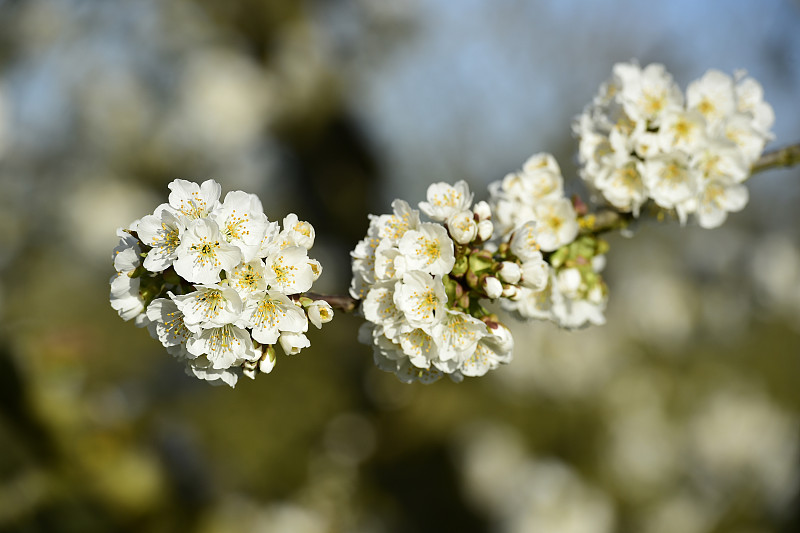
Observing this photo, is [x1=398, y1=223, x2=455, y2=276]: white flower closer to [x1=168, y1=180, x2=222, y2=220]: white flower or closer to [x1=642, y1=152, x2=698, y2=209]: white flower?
[x1=168, y1=180, x2=222, y2=220]: white flower

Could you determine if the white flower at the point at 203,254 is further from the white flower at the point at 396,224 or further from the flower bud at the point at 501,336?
the flower bud at the point at 501,336

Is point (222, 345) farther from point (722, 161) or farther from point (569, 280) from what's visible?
point (722, 161)

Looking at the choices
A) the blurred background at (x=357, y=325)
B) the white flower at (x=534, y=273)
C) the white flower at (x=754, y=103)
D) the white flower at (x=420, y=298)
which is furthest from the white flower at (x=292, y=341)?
the blurred background at (x=357, y=325)

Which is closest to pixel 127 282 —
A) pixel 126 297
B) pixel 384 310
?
pixel 126 297

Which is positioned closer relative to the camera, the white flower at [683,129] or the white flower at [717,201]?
the white flower at [683,129]

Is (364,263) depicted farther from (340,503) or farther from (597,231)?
(340,503)

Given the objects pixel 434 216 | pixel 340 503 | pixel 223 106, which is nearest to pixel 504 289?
pixel 434 216
